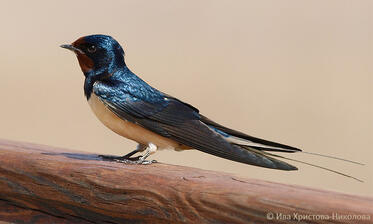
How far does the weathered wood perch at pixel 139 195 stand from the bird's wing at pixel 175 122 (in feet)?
0.63

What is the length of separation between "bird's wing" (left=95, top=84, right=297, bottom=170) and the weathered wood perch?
0.63 ft

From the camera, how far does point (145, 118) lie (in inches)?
93.6

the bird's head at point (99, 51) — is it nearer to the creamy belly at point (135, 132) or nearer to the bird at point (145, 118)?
the bird at point (145, 118)

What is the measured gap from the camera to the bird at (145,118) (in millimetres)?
2169

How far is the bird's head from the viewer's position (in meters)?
2.51

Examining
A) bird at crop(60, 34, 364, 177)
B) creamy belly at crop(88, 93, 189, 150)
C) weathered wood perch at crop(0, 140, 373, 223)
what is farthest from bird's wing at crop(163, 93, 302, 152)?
weathered wood perch at crop(0, 140, 373, 223)

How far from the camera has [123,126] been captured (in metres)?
2.38

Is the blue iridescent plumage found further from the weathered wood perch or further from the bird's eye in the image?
the weathered wood perch

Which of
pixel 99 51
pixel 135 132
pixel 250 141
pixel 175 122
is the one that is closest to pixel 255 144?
pixel 250 141

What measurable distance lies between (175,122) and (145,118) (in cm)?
10

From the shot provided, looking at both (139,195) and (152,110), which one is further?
(152,110)

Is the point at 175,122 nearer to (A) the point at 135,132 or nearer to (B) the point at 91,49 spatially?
(A) the point at 135,132

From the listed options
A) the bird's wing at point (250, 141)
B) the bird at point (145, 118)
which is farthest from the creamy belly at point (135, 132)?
the bird's wing at point (250, 141)

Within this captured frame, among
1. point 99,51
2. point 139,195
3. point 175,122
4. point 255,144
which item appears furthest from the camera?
point 99,51
